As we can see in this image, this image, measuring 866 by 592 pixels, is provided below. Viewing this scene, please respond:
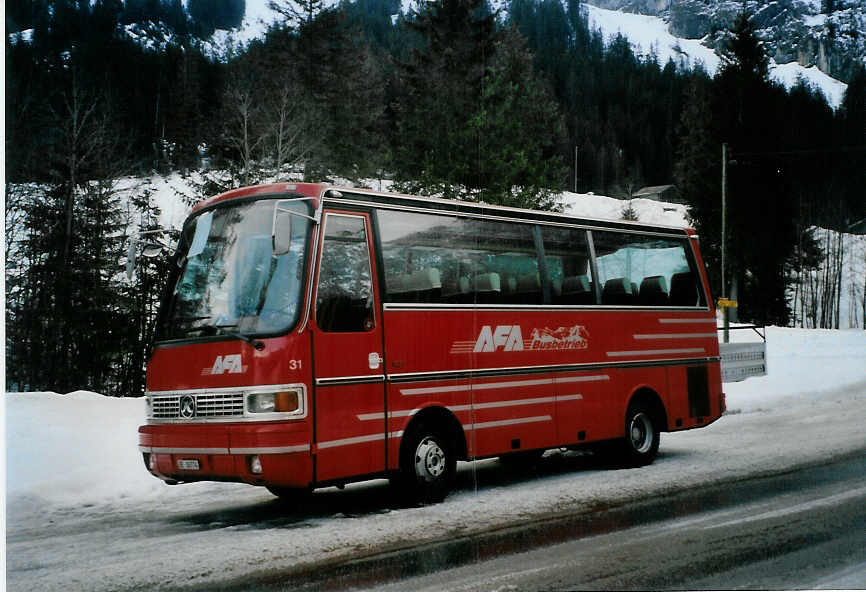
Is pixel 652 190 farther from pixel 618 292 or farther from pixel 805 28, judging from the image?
pixel 805 28

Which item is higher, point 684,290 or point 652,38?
point 652,38

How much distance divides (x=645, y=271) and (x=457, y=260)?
10.4 feet

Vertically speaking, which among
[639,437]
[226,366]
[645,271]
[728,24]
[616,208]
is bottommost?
[639,437]

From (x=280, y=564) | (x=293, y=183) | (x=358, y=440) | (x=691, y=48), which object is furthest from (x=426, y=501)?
(x=691, y=48)

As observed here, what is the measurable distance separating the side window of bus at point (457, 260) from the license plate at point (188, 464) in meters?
2.07

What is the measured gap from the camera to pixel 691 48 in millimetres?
9117

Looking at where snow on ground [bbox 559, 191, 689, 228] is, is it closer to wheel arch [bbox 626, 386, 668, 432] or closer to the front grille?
wheel arch [bbox 626, 386, 668, 432]

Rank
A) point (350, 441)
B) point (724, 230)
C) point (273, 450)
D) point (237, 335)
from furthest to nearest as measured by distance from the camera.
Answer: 1. point (724, 230)
2. point (350, 441)
3. point (237, 335)
4. point (273, 450)

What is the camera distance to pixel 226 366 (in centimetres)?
692

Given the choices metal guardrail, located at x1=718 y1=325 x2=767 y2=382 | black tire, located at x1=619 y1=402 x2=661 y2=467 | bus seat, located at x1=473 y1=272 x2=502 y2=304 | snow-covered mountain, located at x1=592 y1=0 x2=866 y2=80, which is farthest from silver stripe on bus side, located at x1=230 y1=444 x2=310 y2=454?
metal guardrail, located at x1=718 y1=325 x2=767 y2=382

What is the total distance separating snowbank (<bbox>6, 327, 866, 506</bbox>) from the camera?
7852mm

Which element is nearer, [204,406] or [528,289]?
[204,406]

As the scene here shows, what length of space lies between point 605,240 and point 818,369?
10.6 feet

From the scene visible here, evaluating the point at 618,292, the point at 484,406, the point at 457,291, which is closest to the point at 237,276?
the point at 457,291
